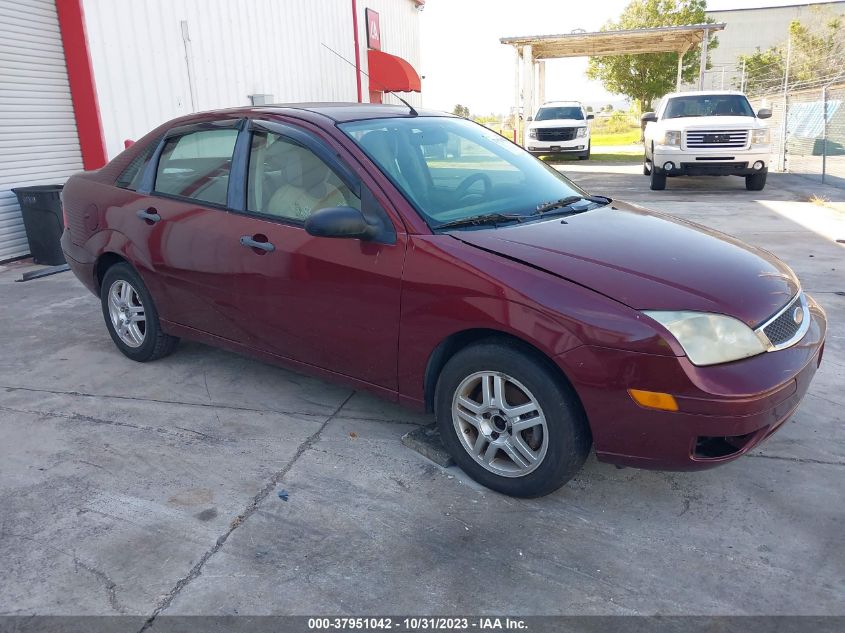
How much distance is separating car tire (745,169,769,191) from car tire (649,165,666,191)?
160 cm

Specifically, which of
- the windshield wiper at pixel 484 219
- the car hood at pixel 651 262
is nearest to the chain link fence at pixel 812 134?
the car hood at pixel 651 262

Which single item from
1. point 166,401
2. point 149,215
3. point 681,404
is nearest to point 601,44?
point 149,215

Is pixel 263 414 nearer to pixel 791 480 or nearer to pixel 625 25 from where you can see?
pixel 791 480

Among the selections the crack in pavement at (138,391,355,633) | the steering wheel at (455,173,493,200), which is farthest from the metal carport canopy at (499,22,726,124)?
the crack in pavement at (138,391,355,633)

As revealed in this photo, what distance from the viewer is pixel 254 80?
12875 mm

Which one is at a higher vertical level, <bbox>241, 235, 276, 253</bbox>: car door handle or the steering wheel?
the steering wheel

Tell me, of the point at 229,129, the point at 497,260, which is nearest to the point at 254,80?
the point at 229,129

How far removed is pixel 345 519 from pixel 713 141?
12122mm

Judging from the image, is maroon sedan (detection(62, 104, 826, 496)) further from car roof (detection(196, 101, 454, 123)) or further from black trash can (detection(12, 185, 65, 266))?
black trash can (detection(12, 185, 65, 266))

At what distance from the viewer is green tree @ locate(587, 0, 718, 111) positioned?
121 ft

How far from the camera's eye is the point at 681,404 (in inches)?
103

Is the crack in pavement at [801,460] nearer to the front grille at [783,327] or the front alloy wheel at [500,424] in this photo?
the front grille at [783,327]

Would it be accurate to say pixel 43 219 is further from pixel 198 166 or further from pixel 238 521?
pixel 238 521

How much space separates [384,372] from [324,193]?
97 cm
